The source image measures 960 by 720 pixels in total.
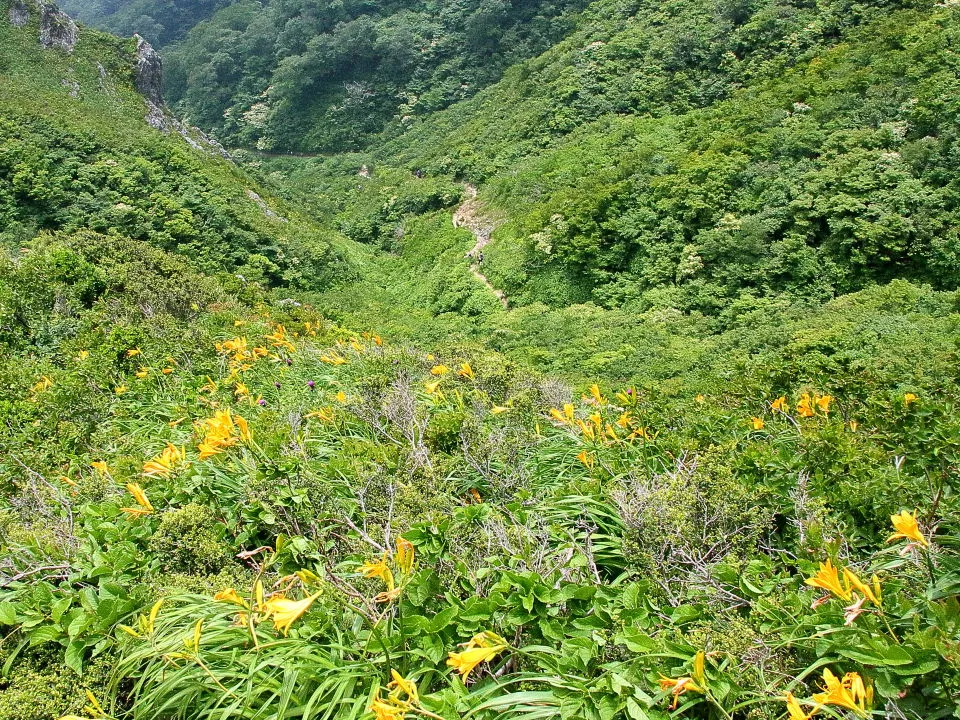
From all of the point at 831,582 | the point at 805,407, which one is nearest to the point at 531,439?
the point at 805,407

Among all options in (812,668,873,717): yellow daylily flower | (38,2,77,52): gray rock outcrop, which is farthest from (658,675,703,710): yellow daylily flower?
(38,2,77,52): gray rock outcrop

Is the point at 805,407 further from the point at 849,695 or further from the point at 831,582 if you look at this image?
the point at 849,695

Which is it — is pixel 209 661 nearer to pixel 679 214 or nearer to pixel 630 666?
pixel 630 666

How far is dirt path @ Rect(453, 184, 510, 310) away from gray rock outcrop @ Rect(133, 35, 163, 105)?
11.3 m

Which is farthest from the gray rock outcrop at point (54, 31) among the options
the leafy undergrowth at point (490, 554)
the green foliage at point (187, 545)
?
the green foliage at point (187, 545)

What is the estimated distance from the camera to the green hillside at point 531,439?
66.0 inches

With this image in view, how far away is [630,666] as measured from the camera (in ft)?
5.22

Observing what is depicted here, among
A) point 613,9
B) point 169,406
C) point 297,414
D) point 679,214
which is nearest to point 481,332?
point 679,214

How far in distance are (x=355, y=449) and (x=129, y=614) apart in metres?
1.20

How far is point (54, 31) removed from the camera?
18.4m

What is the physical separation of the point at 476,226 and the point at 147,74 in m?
13.4

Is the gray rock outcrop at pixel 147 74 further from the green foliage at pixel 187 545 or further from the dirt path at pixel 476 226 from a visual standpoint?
the green foliage at pixel 187 545

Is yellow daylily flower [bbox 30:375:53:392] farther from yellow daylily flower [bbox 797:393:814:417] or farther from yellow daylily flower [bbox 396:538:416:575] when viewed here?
yellow daylily flower [bbox 797:393:814:417]

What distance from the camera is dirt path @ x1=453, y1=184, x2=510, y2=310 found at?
12243mm
